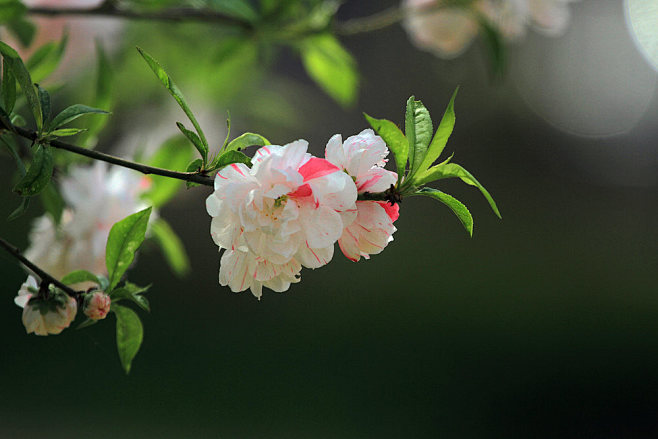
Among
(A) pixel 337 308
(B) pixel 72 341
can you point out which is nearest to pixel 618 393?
(A) pixel 337 308

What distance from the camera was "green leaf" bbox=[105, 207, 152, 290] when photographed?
1.01 feet

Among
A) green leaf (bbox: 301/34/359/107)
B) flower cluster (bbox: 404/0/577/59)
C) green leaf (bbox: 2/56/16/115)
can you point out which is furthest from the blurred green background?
green leaf (bbox: 2/56/16/115)

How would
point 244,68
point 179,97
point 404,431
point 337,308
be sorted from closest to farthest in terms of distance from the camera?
point 179,97 → point 244,68 → point 404,431 → point 337,308

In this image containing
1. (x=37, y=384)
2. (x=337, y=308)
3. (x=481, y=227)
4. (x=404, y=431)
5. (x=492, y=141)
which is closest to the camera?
(x=37, y=384)

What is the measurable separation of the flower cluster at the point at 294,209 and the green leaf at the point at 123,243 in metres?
0.07

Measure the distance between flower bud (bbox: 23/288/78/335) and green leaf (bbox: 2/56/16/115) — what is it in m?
0.08

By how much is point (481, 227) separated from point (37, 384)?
1735mm

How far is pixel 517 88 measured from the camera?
10.2 ft

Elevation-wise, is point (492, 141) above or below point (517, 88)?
below

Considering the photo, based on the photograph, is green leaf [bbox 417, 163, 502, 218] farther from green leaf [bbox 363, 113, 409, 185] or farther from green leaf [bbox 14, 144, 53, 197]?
green leaf [bbox 14, 144, 53, 197]

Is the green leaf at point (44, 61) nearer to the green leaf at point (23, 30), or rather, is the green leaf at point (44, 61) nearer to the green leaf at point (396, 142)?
the green leaf at point (23, 30)

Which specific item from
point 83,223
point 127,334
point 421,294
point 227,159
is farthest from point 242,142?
point 421,294

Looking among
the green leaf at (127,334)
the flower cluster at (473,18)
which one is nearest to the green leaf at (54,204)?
the green leaf at (127,334)

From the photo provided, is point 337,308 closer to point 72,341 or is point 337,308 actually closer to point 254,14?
point 72,341
